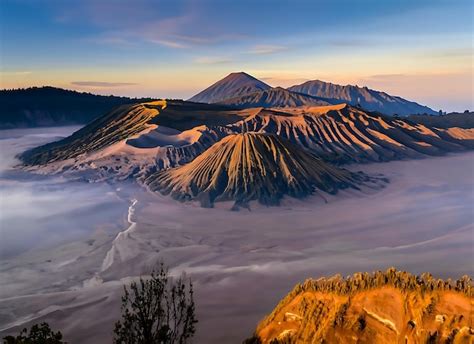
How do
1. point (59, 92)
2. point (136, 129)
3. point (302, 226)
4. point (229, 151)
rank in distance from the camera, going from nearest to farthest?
point (302, 226)
point (229, 151)
point (136, 129)
point (59, 92)

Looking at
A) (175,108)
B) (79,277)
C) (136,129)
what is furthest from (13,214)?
(175,108)

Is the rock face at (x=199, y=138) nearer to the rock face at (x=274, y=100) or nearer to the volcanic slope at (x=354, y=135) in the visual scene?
the volcanic slope at (x=354, y=135)

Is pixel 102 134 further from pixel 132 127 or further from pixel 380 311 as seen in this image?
pixel 380 311

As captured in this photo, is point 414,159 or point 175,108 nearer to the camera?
point 414,159

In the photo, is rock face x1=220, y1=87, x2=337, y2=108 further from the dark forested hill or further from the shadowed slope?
the shadowed slope

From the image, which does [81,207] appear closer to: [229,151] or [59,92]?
[229,151]

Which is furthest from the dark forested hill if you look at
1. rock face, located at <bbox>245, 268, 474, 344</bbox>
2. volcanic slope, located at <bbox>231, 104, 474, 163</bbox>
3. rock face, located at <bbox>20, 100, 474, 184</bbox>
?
rock face, located at <bbox>245, 268, 474, 344</bbox>

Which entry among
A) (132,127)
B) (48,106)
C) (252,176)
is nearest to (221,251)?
(252,176)
